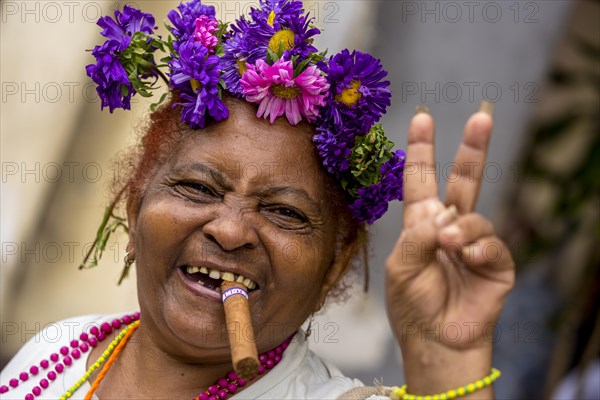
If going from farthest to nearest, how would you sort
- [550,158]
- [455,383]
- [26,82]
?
[26,82] → [550,158] → [455,383]

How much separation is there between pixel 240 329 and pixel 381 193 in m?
0.74

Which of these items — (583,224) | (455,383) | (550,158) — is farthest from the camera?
(550,158)

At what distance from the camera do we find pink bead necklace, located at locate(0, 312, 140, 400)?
3.07 m

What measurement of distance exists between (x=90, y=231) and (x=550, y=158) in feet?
9.24

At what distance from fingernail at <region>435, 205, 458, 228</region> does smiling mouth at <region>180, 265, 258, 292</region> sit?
0.75 meters

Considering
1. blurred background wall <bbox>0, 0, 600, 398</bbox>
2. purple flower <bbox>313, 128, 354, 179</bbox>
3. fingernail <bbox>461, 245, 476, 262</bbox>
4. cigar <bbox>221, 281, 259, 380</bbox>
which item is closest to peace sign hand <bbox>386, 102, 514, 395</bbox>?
fingernail <bbox>461, 245, 476, 262</bbox>

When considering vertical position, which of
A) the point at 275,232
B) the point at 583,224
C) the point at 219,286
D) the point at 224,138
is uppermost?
the point at 224,138

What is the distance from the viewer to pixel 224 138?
275 centimetres

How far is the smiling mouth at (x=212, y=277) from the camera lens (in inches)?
104

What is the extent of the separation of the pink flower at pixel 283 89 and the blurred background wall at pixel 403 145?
1796 mm

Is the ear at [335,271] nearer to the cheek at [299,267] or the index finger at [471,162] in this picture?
the cheek at [299,267]

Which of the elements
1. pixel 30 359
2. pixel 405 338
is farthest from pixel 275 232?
pixel 30 359

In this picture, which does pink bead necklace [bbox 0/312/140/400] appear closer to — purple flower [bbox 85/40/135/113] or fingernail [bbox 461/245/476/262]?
purple flower [bbox 85/40/135/113]

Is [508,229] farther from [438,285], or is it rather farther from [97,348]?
[438,285]
